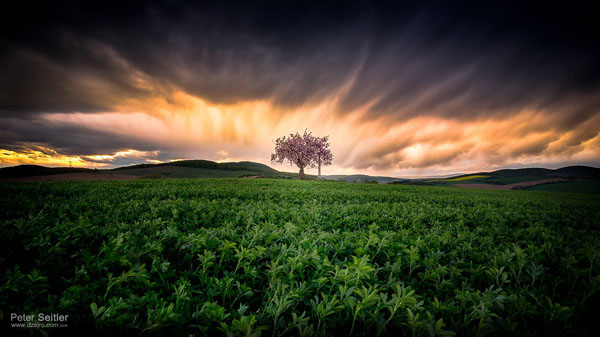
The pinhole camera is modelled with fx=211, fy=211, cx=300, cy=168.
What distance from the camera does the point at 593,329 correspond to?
1.86m

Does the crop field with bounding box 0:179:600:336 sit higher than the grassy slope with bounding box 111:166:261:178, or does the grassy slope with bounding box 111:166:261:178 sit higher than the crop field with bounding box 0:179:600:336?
the grassy slope with bounding box 111:166:261:178

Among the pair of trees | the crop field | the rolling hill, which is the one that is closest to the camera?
the crop field

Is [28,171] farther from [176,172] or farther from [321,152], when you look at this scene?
[321,152]

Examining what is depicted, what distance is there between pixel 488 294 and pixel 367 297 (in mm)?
1172

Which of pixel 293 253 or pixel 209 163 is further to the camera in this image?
pixel 209 163

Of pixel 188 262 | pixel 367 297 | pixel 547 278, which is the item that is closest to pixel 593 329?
pixel 547 278

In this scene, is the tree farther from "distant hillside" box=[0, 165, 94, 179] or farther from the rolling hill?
"distant hillside" box=[0, 165, 94, 179]

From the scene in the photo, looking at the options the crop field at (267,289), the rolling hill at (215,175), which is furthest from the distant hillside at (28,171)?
the crop field at (267,289)

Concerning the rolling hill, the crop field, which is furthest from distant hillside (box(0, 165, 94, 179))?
the crop field

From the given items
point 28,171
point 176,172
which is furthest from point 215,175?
point 28,171

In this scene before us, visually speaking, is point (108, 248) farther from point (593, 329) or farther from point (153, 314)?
point (593, 329)

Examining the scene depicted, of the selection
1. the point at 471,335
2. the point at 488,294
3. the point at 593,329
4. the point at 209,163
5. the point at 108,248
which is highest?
the point at 209,163

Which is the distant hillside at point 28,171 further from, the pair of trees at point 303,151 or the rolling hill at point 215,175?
the pair of trees at point 303,151

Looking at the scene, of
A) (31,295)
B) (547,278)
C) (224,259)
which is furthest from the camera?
(547,278)
